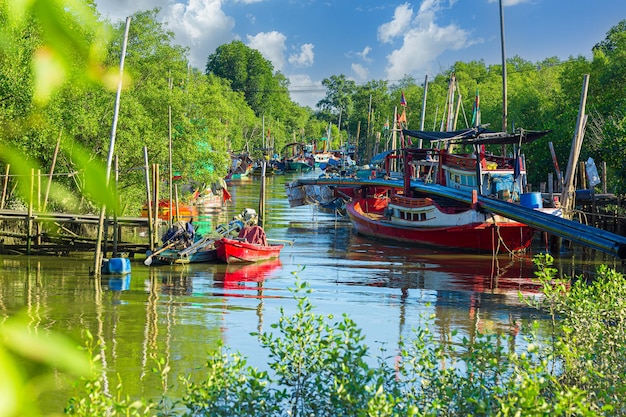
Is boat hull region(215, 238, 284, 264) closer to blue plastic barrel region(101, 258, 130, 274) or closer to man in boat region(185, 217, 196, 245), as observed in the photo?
man in boat region(185, 217, 196, 245)

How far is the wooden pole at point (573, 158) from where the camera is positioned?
3066 centimetres

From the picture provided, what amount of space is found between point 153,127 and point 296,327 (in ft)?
108

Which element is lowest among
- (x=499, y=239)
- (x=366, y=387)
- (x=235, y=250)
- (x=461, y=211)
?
(x=235, y=250)

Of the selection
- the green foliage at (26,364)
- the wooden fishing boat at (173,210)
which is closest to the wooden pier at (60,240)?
the wooden fishing boat at (173,210)

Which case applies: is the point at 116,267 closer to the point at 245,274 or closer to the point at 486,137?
the point at 245,274

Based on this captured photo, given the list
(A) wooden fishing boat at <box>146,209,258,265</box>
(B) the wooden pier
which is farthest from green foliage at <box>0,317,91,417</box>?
(B) the wooden pier

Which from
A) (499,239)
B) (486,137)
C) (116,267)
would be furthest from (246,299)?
(486,137)

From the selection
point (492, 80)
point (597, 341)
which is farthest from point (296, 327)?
point (492, 80)

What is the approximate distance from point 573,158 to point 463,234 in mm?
7127

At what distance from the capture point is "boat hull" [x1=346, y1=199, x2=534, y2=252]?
3553cm

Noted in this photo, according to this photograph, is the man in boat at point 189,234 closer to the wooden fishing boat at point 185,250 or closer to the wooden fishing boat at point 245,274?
the wooden fishing boat at point 185,250

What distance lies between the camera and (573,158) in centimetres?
3105

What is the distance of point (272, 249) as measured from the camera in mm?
33375

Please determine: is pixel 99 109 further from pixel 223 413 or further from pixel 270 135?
pixel 270 135
